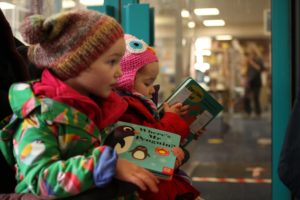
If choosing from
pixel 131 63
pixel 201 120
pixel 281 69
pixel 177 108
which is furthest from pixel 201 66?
pixel 131 63

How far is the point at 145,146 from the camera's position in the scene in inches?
48.1

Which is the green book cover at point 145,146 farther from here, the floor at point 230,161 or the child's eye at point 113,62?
the floor at point 230,161

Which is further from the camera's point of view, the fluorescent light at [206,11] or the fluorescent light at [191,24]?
the fluorescent light at [191,24]

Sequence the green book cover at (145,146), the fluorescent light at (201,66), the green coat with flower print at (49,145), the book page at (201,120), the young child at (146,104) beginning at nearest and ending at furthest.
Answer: the green coat with flower print at (49,145)
the green book cover at (145,146)
the young child at (146,104)
the book page at (201,120)
the fluorescent light at (201,66)

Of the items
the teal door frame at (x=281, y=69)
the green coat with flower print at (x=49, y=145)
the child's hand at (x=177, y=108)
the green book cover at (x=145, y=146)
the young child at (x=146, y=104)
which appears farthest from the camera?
the teal door frame at (x=281, y=69)

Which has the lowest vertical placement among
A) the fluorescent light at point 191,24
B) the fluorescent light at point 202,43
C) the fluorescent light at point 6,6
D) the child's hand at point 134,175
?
the child's hand at point 134,175

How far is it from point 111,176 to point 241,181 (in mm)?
2942

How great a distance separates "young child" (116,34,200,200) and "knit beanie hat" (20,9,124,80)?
31cm

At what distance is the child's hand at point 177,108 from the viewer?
5.28 feet

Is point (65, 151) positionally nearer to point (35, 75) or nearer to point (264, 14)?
point (35, 75)

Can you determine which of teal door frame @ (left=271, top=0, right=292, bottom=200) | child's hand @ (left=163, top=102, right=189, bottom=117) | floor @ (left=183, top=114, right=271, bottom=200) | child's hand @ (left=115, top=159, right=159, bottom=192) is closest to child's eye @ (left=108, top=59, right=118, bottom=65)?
child's hand @ (left=115, top=159, right=159, bottom=192)

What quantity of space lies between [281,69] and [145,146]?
108 centimetres

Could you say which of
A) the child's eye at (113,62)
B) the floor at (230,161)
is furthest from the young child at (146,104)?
the floor at (230,161)

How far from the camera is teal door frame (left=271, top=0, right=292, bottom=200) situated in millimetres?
2068
